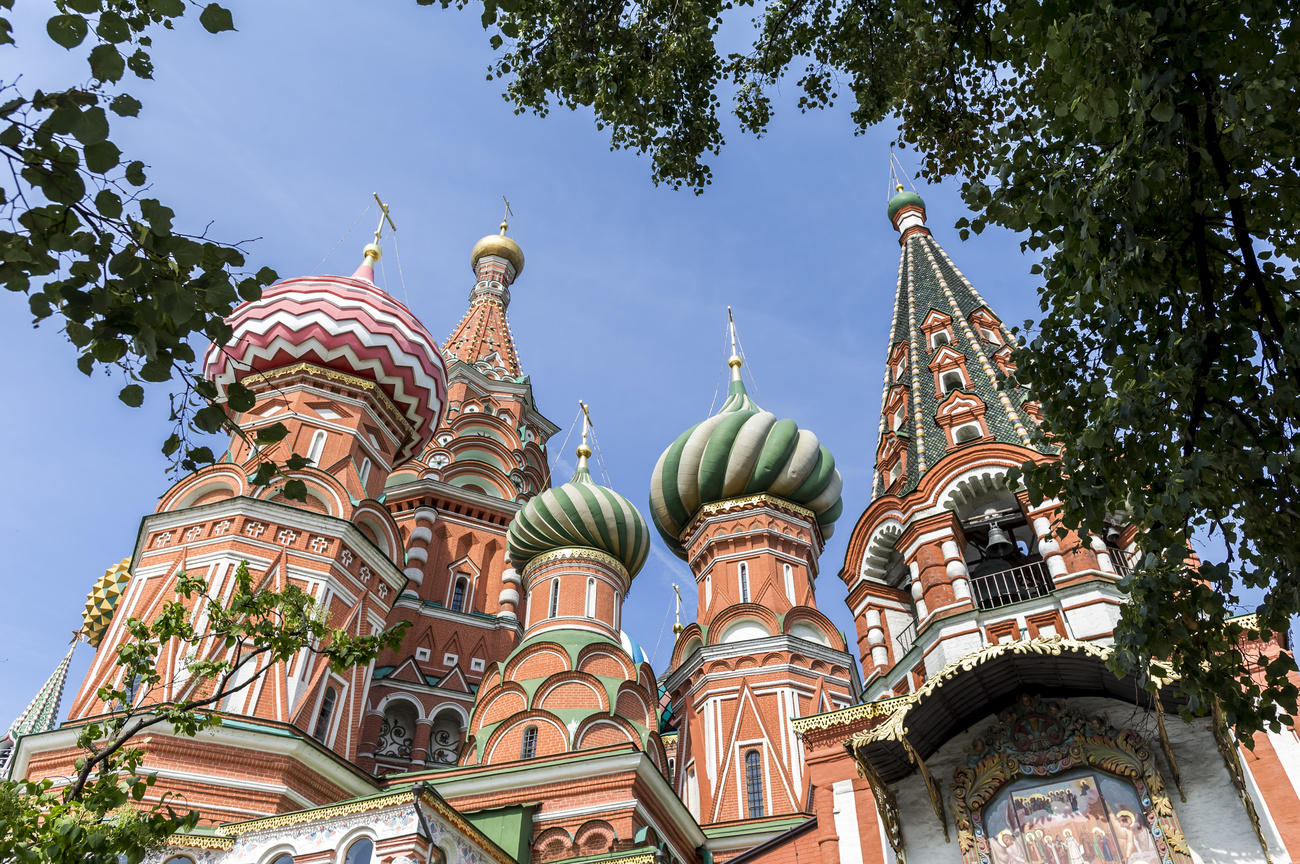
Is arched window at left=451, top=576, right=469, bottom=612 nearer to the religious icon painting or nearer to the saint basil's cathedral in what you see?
the saint basil's cathedral

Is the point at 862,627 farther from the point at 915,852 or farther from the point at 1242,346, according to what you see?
the point at 1242,346

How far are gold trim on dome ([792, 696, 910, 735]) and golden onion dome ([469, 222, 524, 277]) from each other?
2751 cm

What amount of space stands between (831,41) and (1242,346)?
5350 millimetres

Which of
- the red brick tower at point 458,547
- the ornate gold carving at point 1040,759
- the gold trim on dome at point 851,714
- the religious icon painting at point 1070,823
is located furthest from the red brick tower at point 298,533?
the religious icon painting at point 1070,823

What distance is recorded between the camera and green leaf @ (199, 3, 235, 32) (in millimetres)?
3689

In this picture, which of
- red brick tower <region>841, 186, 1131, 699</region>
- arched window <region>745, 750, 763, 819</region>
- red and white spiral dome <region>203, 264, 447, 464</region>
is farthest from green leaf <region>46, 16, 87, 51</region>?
red and white spiral dome <region>203, 264, 447, 464</region>

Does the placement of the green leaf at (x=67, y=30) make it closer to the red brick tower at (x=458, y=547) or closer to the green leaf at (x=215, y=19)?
the green leaf at (x=215, y=19)

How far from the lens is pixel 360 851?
37.4 ft

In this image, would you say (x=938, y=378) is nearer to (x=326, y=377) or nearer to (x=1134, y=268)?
(x=326, y=377)

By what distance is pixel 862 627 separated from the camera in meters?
15.0

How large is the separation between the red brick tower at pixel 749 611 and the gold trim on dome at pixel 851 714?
663 cm

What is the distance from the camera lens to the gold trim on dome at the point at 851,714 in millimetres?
10758

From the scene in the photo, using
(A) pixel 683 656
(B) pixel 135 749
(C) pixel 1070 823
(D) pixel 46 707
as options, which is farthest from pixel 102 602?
(C) pixel 1070 823

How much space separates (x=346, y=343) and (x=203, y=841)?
10888mm
